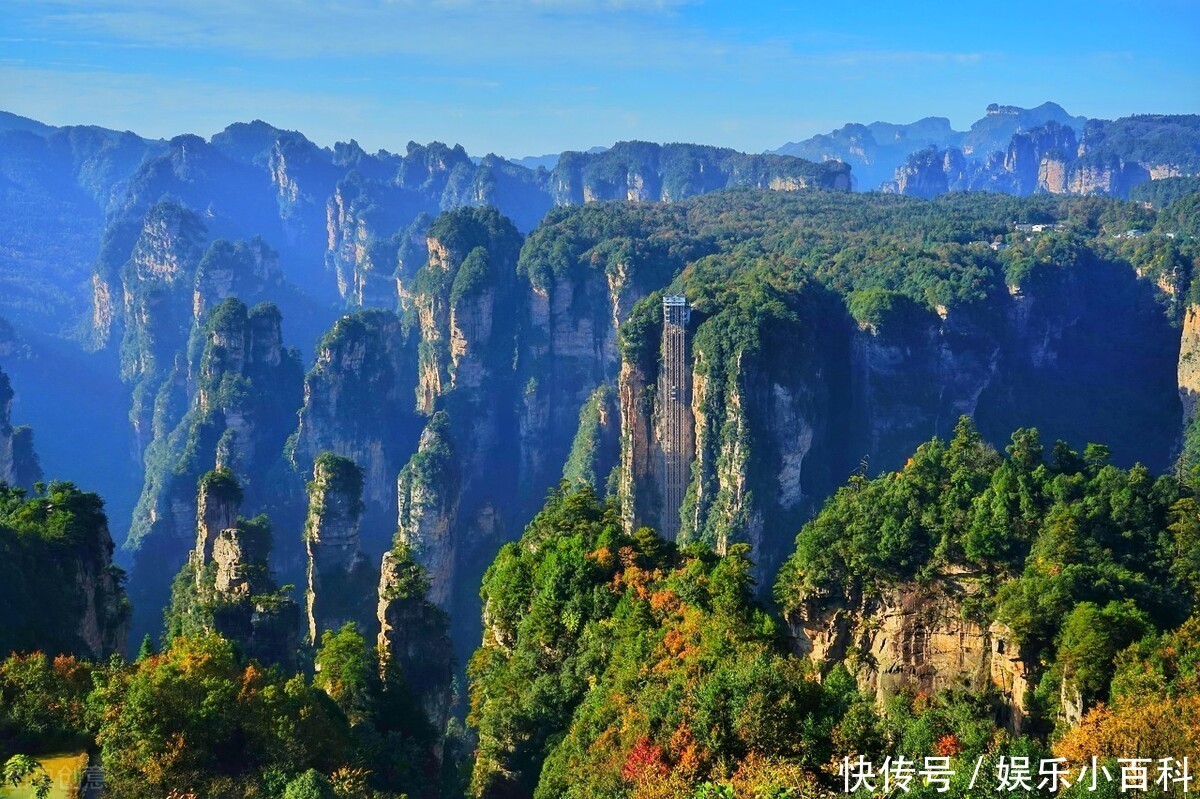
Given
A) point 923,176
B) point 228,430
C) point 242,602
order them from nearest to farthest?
point 242,602
point 228,430
point 923,176

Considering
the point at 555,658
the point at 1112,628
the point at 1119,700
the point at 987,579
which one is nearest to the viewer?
the point at 1119,700

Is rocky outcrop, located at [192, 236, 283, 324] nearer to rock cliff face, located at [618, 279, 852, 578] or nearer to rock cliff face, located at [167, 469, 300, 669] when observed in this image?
rock cliff face, located at [618, 279, 852, 578]

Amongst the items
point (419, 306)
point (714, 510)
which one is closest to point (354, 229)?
point (419, 306)

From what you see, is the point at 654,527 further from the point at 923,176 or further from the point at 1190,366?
the point at 923,176

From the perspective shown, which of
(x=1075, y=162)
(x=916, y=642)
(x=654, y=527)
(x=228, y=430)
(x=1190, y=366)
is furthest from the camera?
(x=1075, y=162)

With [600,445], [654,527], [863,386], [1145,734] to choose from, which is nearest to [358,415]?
[600,445]

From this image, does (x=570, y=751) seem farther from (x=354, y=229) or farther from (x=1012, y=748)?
(x=354, y=229)
